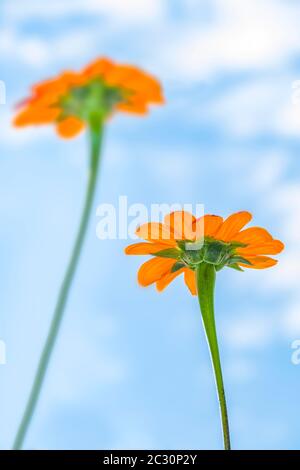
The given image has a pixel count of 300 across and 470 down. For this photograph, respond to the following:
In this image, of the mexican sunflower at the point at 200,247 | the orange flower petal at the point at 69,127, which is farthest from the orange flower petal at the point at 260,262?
the orange flower petal at the point at 69,127

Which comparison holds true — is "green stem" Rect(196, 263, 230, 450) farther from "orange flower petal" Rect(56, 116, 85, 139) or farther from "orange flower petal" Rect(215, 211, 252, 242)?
"orange flower petal" Rect(56, 116, 85, 139)

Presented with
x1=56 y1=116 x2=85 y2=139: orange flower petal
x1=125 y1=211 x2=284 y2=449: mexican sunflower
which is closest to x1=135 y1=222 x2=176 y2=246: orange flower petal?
x1=125 y1=211 x2=284 y2=449: mexican sunflower

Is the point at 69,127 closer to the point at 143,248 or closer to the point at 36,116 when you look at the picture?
the point at 36,116

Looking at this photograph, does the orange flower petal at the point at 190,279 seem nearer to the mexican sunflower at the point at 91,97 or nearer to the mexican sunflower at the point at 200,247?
the mexican sunflower at the point at 200,247

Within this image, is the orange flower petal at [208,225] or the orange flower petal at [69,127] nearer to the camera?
the orange flower petal at [69,127]

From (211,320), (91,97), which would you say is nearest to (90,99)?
(91,97)
